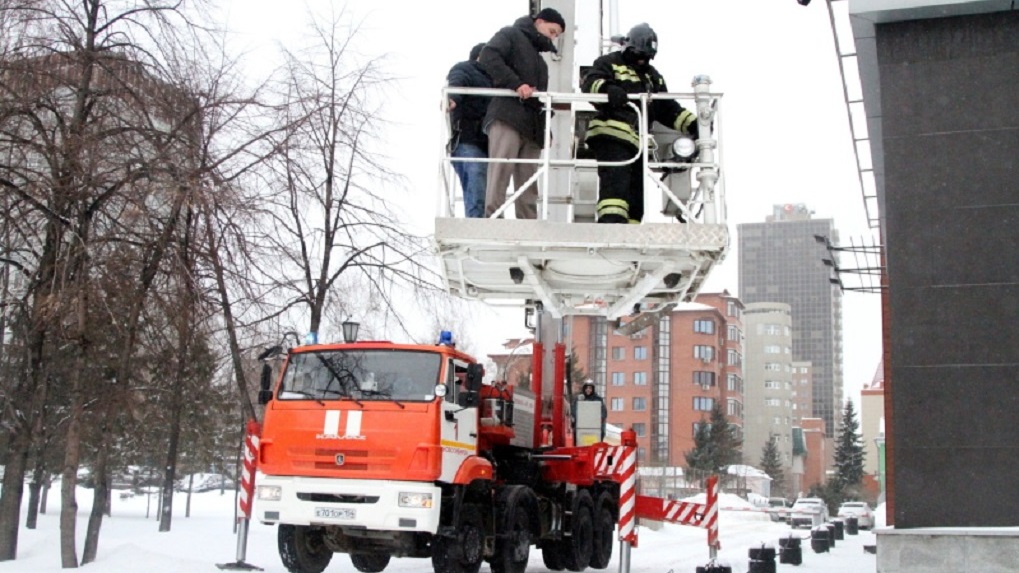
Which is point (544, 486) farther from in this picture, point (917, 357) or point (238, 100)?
point (238, 100)

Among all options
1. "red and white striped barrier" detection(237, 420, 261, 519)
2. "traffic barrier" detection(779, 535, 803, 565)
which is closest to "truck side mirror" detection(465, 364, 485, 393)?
"red and white striped barrier" detection(237, 420, 261, 519)

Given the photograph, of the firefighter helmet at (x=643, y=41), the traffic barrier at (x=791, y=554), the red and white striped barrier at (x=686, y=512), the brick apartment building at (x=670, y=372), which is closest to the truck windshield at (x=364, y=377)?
the firefighter helmet at (x=643, y=41)

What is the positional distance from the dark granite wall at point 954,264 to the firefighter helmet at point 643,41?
320 centimetres

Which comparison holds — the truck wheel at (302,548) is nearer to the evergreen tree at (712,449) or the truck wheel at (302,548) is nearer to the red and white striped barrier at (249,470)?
the red and white striped barrier at (249,470)

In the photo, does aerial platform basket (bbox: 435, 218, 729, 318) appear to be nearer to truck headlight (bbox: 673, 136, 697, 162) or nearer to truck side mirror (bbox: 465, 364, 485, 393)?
truck headlight (bbox: 673, 136, 697, 162)

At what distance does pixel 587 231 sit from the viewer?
8234 mm

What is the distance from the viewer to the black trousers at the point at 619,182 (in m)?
8.54

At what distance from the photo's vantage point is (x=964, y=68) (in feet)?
34.8

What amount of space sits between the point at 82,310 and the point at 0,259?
1.74 meters

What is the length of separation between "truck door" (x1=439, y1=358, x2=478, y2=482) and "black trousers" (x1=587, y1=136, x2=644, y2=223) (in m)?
3.58

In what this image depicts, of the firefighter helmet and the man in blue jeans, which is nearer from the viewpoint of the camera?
the firefighter helmet

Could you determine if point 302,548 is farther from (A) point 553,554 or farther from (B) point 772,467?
(B) point 772,467

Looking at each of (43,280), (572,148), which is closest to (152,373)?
(43,280)

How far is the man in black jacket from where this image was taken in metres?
8.84
